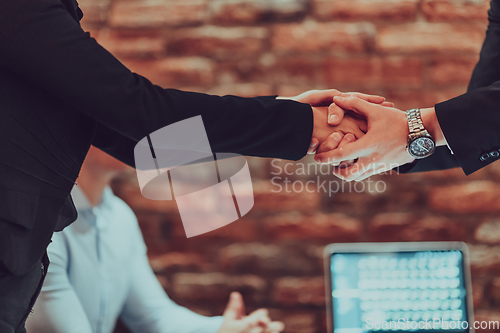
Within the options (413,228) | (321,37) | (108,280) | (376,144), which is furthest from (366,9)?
(108,280)

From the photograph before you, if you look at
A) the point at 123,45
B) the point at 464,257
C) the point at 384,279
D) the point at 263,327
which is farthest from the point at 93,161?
the point at 464,257

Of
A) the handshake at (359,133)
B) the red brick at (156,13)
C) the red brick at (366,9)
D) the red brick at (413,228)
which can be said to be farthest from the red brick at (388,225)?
the red brick at (156,13)

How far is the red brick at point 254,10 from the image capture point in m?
1.08

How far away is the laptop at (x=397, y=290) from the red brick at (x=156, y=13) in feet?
2.45

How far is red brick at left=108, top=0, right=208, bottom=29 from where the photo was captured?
110cm

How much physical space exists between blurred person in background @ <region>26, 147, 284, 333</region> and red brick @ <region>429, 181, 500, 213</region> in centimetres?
55

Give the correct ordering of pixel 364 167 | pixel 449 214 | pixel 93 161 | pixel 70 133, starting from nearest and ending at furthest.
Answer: pixel 70 133 → pixel 364 167 → pixel 93 161 → pixel 449 214

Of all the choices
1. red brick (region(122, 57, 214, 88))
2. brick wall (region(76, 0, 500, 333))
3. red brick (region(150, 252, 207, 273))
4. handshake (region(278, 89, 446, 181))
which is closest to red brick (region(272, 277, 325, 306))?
brick wall (region(76, 0, 500, 333))

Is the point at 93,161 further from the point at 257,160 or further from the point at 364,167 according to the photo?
the point at 364,167

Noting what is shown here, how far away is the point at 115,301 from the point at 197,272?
0.22 m

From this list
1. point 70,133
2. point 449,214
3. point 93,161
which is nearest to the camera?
point 70,133

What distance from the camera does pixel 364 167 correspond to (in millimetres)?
805

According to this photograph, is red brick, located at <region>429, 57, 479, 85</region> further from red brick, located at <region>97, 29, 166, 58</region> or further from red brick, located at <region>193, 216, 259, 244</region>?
red brick, located at <region>97, 29, 166, 58</region>

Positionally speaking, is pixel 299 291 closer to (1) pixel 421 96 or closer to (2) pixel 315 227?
(2) pixel 315 227
